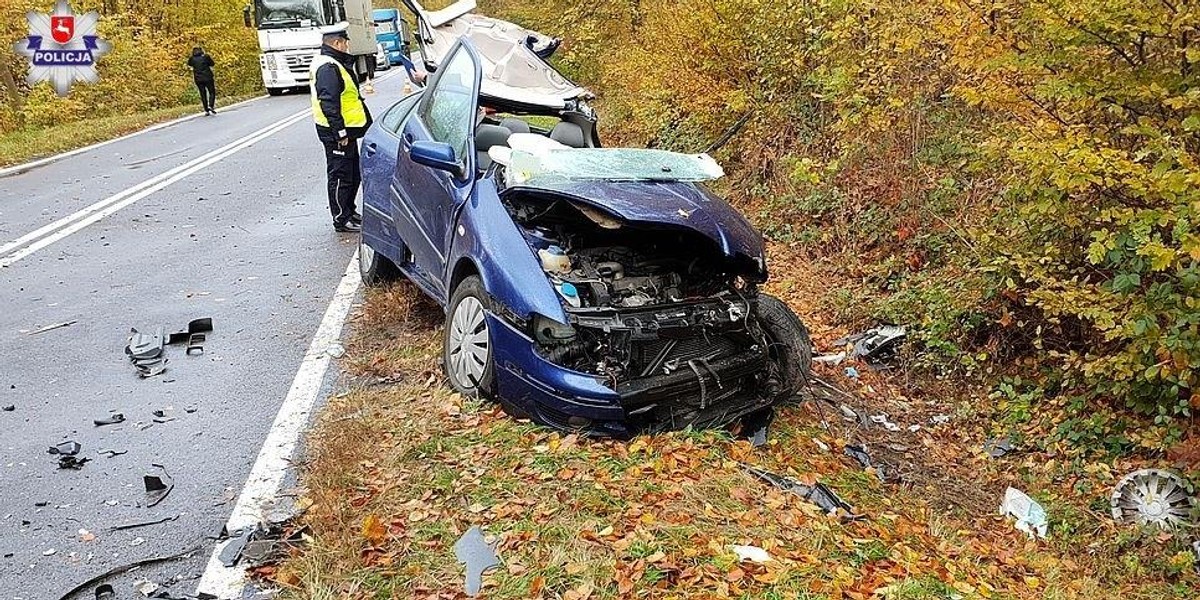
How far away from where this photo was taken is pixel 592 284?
430 cm

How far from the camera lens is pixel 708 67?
31.5 ft

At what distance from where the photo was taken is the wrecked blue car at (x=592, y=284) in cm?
412

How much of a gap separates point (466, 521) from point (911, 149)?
18.7 ft

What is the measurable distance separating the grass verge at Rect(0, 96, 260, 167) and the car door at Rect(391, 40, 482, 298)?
1070 centimetres

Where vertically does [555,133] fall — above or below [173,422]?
above

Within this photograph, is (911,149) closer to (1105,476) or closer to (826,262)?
(826,262)

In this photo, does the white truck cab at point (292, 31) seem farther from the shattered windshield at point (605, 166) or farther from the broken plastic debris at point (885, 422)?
the broken plastic debris at point (885, 422)

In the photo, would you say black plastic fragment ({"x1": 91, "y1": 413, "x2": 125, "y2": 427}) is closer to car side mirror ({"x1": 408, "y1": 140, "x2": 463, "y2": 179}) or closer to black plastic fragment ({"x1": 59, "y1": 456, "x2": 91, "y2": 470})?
black plastic fragment ({"x1": 59, "y1": 456, "x2": 91, "y2": 470})

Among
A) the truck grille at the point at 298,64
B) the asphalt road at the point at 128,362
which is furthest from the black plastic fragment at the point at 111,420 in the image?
the truck grille at the point at 298,64

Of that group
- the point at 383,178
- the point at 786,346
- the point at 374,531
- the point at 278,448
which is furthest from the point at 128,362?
the point at 786,346

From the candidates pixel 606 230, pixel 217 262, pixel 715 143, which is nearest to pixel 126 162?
pixel 217 262

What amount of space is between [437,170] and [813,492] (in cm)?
284

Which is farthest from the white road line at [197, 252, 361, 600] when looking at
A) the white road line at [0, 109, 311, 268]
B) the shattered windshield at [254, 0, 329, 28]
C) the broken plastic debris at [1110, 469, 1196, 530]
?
the shattered windshield at [254, 0, 329, 28]

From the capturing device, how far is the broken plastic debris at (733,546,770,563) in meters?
3.33
